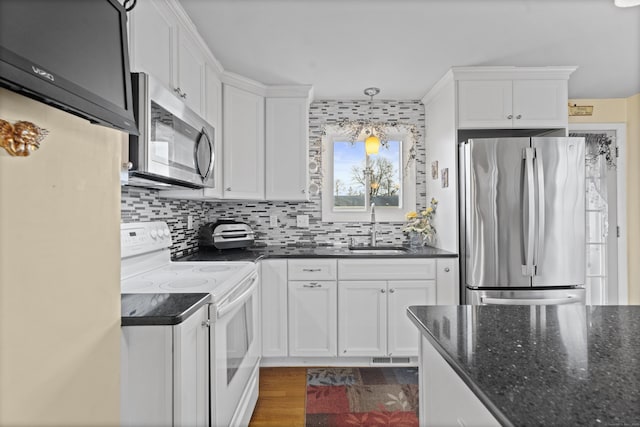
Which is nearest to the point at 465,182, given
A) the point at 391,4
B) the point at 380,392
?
the point at 391,4

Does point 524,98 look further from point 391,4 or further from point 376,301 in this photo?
point 376,301

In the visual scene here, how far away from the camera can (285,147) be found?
118 inches

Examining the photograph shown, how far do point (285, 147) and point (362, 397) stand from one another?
201cm

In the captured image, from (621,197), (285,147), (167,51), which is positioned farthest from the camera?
(621,197)

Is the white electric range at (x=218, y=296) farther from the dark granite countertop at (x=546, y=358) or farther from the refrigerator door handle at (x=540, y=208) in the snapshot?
the refrigerator door handle at (x=540, y=208)

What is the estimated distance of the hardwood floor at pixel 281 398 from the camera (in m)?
2.06

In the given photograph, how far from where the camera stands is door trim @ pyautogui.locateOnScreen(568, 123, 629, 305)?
3.27 m

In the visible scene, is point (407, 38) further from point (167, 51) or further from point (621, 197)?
point (621, 197)

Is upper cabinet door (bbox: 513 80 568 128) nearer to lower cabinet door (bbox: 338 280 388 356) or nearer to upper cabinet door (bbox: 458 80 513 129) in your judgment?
upper cabinet door (bbox: 458 80 513 129)

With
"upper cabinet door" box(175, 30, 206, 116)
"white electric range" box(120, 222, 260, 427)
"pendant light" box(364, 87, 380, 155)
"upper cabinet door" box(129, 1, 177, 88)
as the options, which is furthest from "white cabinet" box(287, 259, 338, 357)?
"upper cabinet door" box(129, 1, 177, 88)

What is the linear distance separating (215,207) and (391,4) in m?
2.24

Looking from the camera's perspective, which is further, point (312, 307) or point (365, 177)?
point (365, 177)

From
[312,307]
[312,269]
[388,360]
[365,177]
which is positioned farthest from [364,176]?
[388,360]

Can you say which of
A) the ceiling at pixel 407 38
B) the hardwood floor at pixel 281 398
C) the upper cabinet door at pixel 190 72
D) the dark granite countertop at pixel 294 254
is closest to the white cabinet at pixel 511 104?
the ceiling at pixel 407 38
